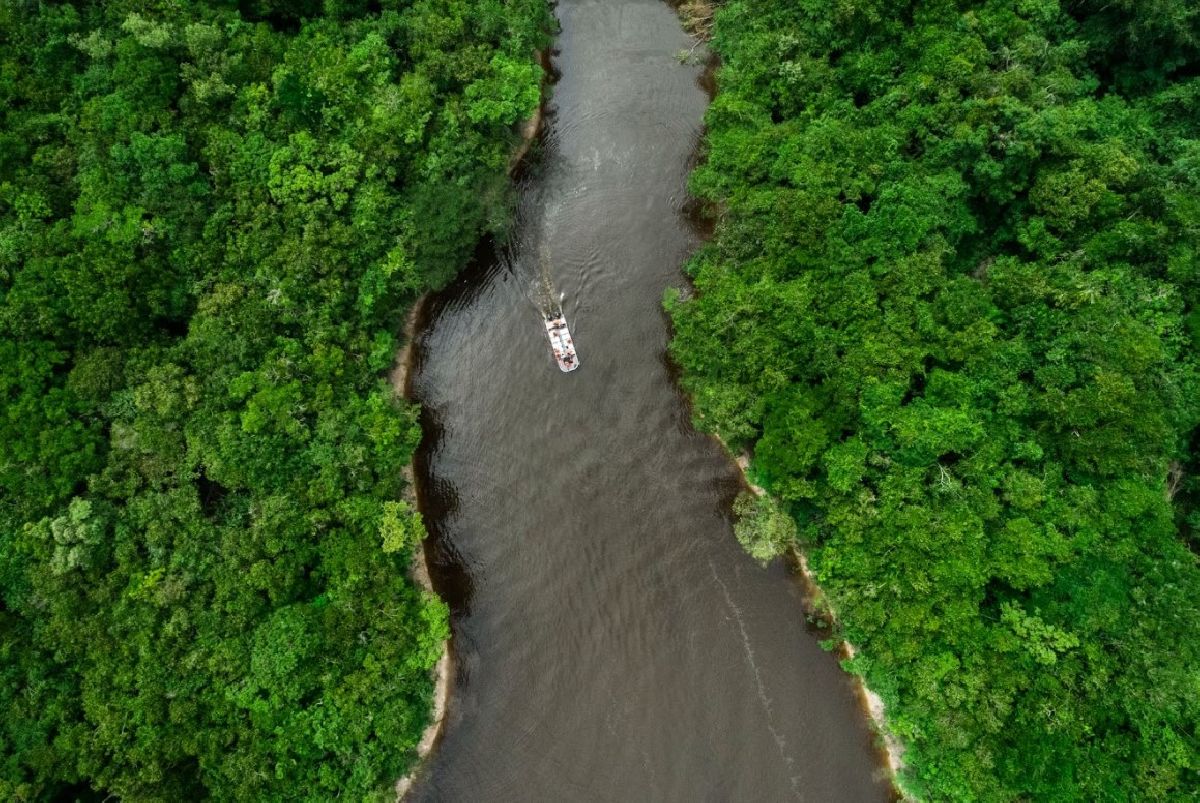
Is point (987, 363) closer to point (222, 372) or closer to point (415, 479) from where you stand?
point (415, 479)

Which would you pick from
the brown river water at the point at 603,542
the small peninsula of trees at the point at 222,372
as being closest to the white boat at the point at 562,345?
the brown river water at the point at 603,542

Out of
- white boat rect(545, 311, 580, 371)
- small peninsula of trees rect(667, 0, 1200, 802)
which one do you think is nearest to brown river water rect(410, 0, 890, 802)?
white boat rect(545, 311, 580, 371)

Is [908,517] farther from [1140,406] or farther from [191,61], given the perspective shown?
[191,61]

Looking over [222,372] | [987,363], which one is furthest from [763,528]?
[222,372]

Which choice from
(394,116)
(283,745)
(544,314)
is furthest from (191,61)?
(283,745)

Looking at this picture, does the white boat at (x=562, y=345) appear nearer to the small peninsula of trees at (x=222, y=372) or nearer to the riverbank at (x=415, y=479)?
the small peninsula of trees at (x=222, y=372)

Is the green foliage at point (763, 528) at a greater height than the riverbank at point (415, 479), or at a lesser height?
lesser
